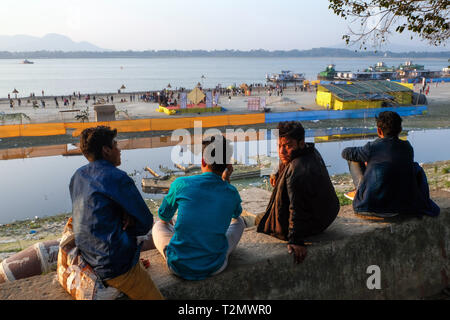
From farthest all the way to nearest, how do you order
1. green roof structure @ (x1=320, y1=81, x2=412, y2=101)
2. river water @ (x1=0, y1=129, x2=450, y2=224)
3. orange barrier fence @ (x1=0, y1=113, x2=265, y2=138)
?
green roof structure @ (x1=320, y1=81, x2=412, y2=101)
orange barrier fence @ (x1=0, y1=113, x2=265, y2=138)
river water @ (x1=0, y1=129, x2=450, y2=224)

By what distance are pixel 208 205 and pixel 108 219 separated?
62 cm

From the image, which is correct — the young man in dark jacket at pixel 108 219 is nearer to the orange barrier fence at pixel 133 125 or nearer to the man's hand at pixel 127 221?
the man's hand at pixel 127 221

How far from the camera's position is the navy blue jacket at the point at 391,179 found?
3.21 meters

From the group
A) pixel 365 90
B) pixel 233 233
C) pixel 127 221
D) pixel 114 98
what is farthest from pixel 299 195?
pixel 114 98

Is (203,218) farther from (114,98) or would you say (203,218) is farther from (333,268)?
(114,98)

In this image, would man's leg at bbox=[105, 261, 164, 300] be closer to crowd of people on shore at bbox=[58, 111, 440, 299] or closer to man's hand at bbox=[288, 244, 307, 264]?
crowd of people on shore at bbox=[58, 111, 440, 299]

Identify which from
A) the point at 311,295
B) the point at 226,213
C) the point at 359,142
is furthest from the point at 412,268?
the point at 359,142

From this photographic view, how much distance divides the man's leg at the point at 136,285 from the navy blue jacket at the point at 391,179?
1980 millimetres

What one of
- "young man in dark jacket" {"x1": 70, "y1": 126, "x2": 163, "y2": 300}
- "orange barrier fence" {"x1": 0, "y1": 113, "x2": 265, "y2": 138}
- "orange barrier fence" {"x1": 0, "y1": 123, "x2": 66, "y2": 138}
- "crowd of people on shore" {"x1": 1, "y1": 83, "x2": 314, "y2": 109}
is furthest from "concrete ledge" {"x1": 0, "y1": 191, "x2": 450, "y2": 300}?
"crowd of people on shore" {"x1": 1, "y1": 83, "x2": 314, "y2": 109}

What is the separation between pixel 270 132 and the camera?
2512 centimetres

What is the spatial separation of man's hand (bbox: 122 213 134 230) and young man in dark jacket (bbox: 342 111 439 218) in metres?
1.98

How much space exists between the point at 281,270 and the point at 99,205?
4.45ft

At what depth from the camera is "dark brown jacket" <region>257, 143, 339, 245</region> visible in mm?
2791
